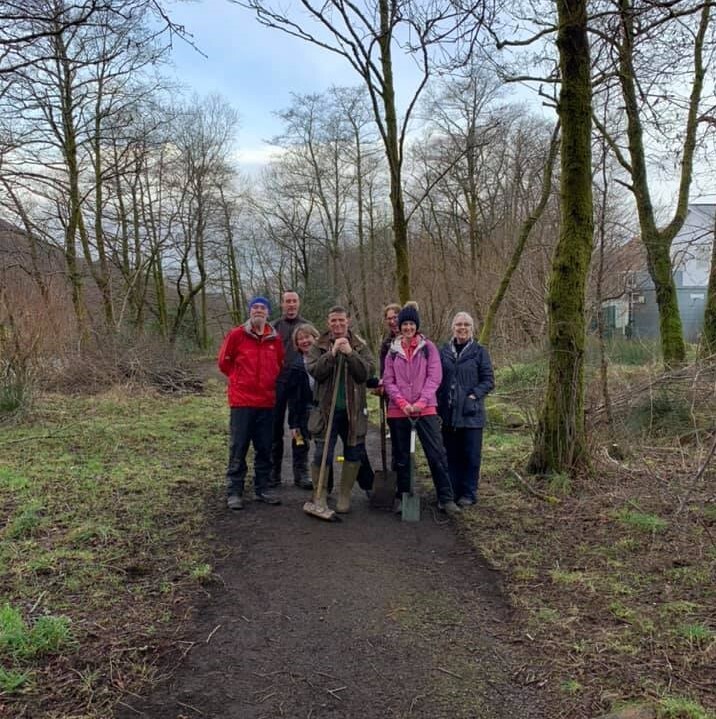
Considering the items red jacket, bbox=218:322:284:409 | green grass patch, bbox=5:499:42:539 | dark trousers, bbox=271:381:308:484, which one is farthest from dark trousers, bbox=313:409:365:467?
green grass patch, bbox=5:499:42:539

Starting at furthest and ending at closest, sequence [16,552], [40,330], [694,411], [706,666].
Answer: [40,330] → [694,411] → [16,552] → [706,666]

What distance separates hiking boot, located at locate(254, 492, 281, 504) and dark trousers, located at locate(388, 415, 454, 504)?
118 centimetres

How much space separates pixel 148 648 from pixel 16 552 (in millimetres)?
1818

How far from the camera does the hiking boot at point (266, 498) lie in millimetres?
Answer: 5906

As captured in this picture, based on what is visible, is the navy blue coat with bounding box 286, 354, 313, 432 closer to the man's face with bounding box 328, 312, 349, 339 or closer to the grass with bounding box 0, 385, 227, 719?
the man's face with bounding box 328, 312, 349, 339

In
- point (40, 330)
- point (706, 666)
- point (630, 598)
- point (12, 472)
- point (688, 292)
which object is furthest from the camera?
point (688, 292)

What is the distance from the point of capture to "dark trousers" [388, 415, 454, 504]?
18.3 feet

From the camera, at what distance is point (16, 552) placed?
4.48 metres

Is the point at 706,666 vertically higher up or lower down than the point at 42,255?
lower down

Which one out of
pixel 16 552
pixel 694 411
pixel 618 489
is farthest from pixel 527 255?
pixel 16 552

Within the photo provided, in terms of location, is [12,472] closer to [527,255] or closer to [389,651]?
[389,651]

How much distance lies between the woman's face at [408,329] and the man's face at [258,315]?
1.29 metres

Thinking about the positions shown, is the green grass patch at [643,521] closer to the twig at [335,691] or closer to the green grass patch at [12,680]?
the twig at [335,691]

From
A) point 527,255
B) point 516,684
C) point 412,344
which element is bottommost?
point 516,684
